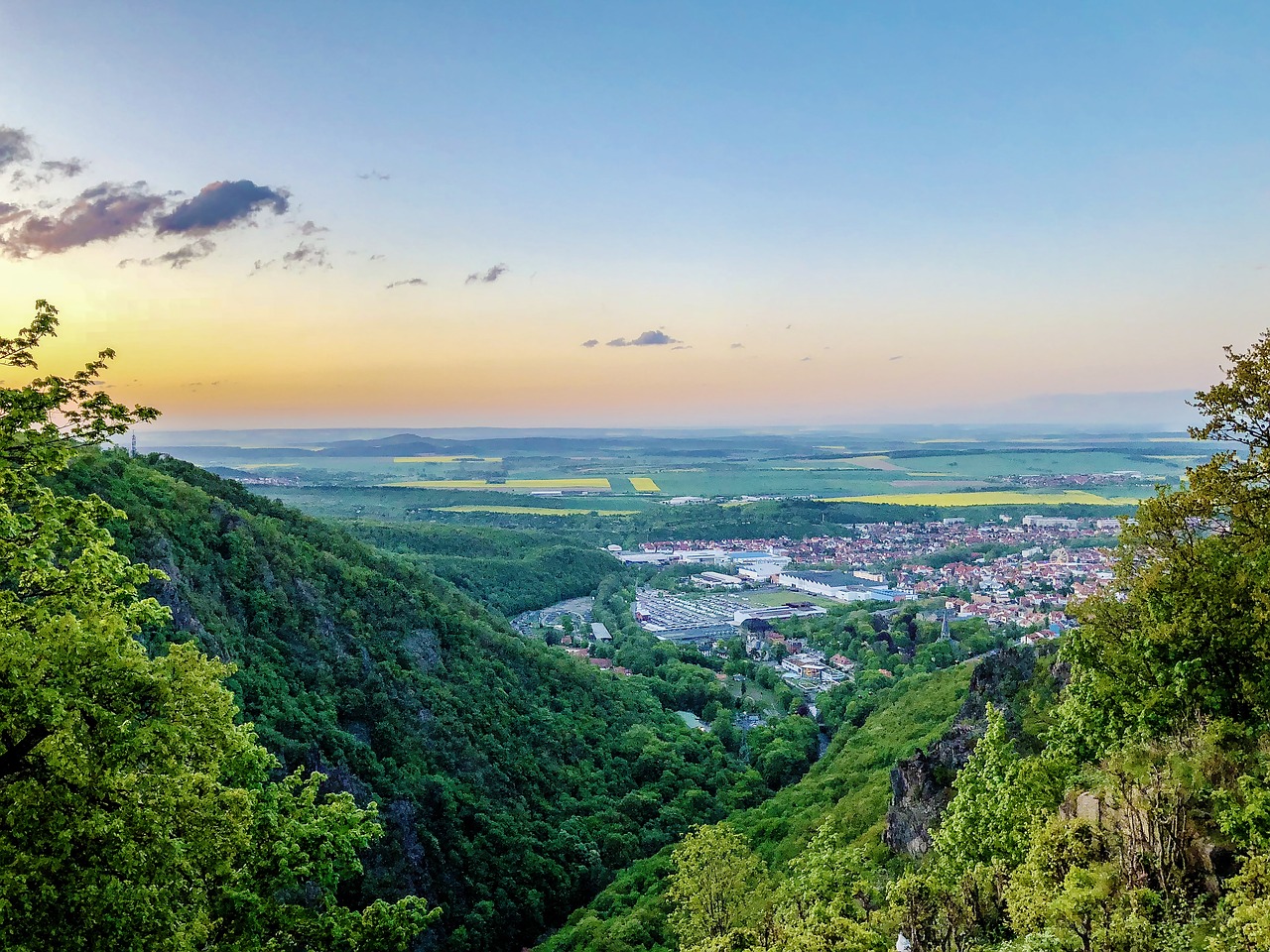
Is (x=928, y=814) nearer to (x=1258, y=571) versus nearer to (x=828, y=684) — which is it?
(x=1258, y=571)

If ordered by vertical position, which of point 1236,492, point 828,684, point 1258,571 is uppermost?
point 1236,492

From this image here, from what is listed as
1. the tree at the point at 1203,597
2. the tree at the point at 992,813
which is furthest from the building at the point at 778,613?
the tree at the point at 1203,597

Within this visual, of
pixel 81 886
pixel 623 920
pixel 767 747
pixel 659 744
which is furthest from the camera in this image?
pixel 767 747

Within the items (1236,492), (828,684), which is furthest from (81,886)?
(828,684)

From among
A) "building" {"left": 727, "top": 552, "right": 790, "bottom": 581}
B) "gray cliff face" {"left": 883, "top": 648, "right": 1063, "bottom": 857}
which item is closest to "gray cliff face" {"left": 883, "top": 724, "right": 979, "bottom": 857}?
"gray cliff face" {"left": 883, "top": 648, "right": 1063, "bottom": 857}

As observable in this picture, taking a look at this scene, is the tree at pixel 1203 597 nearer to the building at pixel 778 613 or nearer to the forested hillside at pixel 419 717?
the forested hillside at pixel 419 717

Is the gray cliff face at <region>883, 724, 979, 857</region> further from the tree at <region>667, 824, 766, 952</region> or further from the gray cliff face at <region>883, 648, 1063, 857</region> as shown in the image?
the tree at <region>667, 824, 766, 952</region>
